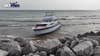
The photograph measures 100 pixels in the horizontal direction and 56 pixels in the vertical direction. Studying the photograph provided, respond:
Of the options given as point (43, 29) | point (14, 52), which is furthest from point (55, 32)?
point (14, 52)

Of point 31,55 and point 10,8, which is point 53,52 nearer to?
point 31,55

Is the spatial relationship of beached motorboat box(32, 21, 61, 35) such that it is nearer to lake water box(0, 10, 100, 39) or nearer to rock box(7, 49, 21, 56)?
lake water box(0, 10, 100, 39)

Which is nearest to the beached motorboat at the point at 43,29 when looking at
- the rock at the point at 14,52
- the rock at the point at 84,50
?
the rock at the point at 14,52

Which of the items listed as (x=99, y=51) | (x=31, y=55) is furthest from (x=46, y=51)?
(x=99, y=51)

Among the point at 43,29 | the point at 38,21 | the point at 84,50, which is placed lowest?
the point at 38,21

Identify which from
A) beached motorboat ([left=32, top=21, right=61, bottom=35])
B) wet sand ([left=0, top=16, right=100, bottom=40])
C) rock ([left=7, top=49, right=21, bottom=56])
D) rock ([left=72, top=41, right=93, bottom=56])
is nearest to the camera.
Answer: rock ([left=72, top=41, right=93, bottom=56])

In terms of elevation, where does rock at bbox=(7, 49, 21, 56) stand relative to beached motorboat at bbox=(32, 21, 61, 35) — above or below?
above

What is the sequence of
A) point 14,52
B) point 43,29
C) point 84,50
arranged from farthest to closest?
point 43,29, point 14,52, point 84,50

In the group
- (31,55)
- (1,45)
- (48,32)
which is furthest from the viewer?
(48,32)

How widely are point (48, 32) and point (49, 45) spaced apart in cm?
1600

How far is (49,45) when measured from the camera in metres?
11.2

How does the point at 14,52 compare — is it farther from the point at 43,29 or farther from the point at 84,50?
the point at 43,29

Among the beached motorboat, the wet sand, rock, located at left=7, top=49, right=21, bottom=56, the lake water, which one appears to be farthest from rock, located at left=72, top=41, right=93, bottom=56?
the beached motorboat

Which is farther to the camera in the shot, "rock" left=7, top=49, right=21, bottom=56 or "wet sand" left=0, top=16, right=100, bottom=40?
"wet sand" left=0, top=16, right=100, bottom=40
